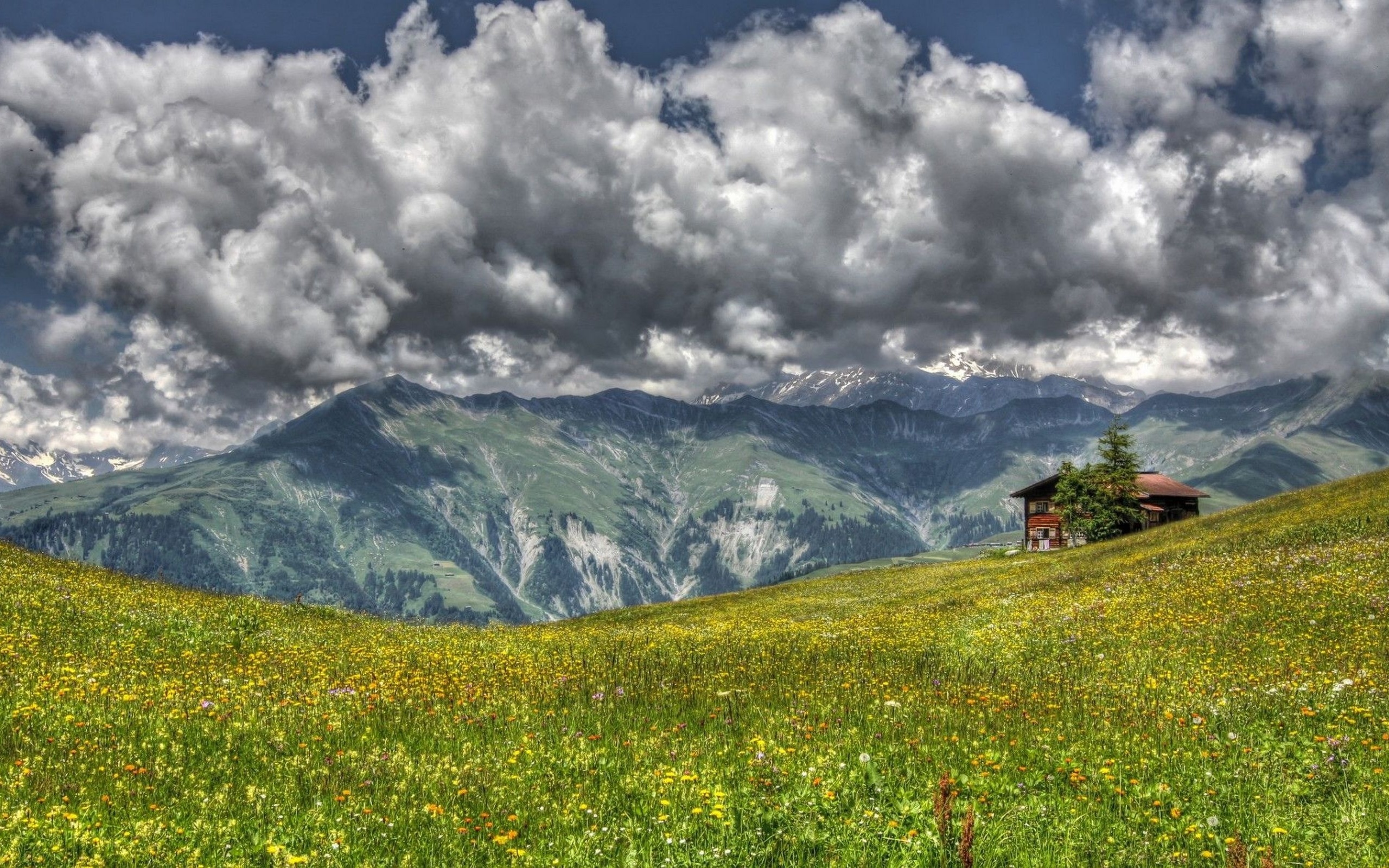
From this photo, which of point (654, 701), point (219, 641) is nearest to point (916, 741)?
point (654, 701)

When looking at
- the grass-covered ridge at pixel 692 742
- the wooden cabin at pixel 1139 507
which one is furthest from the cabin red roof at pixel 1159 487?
the grass-covered ridge at pixel 692 742

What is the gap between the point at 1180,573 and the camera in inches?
1239

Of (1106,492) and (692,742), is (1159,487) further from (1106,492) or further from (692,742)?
(692,742)

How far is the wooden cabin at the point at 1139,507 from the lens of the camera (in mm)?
107688

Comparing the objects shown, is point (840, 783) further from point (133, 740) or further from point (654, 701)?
point (133, 740)

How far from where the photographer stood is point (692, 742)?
1069cm

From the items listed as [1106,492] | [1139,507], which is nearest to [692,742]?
[1106,492]

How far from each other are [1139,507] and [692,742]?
10155 cm

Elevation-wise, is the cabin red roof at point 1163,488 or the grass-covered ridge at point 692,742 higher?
the cabin red roof at point 1163,488

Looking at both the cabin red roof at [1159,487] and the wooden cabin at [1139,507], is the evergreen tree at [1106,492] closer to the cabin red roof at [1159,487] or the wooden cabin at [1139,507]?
the wooden cabin at [1139,507]

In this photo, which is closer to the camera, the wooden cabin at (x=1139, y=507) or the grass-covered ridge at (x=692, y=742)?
the grass-covered ridge at (x=692, y=742)

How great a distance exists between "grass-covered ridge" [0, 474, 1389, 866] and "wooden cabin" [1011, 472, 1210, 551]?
85.7 meters

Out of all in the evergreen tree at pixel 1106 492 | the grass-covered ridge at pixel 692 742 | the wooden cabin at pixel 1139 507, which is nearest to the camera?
the grass-covered ridge at pixel 692 742

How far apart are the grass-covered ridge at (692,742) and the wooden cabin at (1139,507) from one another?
85662 mm
